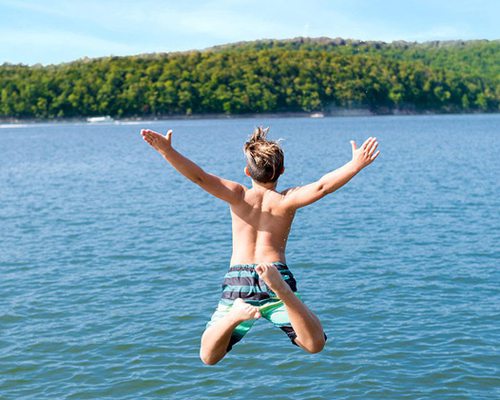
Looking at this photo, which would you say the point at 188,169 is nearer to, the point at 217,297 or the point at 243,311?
the point at 243,311

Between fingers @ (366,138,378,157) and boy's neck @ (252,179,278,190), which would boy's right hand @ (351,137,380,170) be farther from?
boy's neck @ (252,179,278,190)

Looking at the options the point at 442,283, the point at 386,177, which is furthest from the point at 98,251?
the point at 386,177

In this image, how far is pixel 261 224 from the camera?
7.62 metres

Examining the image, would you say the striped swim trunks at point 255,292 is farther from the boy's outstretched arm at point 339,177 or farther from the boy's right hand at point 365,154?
the boy's right hand at point 365,154

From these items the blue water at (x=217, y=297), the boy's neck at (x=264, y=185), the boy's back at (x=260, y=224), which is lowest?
the blue water at (x=217, y=297)

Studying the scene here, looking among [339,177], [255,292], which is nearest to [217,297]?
[255,292]

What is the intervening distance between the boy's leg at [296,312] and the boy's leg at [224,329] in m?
0.38

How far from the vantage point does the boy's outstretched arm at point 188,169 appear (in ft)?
23.7

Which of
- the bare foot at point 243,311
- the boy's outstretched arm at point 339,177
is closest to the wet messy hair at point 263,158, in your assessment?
the boy's outstretched arm at point 339,177

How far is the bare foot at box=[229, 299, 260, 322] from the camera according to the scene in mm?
7410

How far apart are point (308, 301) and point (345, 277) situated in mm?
2957

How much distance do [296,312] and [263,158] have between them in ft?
5.27

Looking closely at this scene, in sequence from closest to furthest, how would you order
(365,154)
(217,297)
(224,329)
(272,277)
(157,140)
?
(272,277) < (157,140) < (365,154) < (224,329) < (217,297)

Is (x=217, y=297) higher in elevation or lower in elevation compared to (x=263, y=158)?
lower
